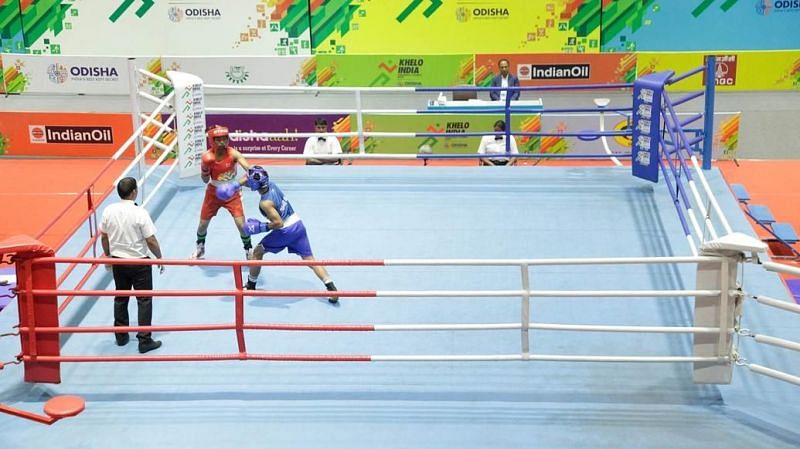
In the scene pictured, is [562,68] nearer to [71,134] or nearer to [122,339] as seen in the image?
[71,134]

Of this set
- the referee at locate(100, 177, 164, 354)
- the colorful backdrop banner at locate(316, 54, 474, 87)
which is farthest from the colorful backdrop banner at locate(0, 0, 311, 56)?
the referee at locate(100, 177, 164, 354)

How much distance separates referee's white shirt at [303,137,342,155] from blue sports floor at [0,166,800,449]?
2.05 m

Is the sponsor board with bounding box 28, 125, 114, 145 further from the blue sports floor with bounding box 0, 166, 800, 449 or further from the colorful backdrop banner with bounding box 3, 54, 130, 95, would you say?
the blue sports floor with bounding box 0, 166, 800, 449

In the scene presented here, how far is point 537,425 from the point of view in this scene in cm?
669

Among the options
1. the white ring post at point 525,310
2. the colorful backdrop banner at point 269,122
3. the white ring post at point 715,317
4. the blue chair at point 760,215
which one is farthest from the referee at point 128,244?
the colorful backdrop banner at point 269,122

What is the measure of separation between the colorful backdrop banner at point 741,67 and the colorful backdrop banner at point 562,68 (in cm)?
34

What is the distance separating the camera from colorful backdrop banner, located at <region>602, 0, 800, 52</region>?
17656 mm

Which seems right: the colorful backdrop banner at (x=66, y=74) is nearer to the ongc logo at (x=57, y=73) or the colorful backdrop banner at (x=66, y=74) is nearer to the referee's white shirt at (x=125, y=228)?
the ongc logo at (x=57, y=73)

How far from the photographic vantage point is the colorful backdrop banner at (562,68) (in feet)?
54.9

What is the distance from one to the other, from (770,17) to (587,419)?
43.3ft

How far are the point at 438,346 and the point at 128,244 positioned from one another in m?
2.61

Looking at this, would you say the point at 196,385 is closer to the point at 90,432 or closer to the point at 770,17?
the point at 90,432

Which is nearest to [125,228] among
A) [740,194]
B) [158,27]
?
[740,194]

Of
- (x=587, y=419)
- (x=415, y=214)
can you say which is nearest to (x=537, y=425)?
(x=587, y=419)
